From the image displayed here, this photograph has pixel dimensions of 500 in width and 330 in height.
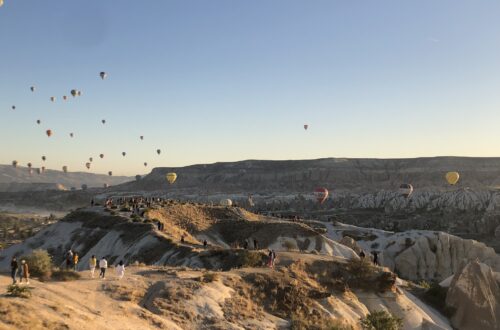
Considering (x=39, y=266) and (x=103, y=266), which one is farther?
(x=103, y=266)

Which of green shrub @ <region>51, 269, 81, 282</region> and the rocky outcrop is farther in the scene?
the rocky outcrop

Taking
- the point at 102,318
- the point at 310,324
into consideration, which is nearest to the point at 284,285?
the point at 310,324

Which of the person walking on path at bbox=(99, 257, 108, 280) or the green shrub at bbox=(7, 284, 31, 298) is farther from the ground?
the green shrub at bbox=(7, 284, 31, 298)

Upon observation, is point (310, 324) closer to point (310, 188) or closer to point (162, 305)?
point (162, 305)

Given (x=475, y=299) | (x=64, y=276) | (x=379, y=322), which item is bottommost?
(x=475, y=299)

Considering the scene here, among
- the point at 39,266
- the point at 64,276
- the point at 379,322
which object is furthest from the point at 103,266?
the point at 379,322

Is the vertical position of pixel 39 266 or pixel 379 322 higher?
pixel 39 266

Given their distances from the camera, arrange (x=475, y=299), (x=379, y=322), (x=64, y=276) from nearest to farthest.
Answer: (x=64, y=276) < (x=379, y=322) < (x=475, y=299)

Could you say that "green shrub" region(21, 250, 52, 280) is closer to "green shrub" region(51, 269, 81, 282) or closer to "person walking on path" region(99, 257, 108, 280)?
"green shrub" region(51, 269, 81, 282)

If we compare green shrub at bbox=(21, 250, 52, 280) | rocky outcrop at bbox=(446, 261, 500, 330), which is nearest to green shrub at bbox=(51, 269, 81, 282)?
green shrub at bbox=(21, 250, 52, 280)

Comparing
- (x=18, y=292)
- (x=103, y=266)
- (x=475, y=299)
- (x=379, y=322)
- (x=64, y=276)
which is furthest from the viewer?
(x=475, y=299)

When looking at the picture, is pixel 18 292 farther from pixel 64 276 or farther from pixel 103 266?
pixel 103 266
